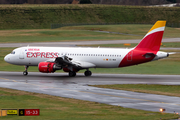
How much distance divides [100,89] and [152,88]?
5339mm

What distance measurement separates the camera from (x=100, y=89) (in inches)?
1364

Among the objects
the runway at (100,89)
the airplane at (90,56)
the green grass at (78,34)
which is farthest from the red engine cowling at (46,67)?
the green grass at (78,34)

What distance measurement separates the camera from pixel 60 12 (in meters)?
169

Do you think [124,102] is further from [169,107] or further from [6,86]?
[6,86]

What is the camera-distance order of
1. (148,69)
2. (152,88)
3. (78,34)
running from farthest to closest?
(78,34)
(148,69)
(152,88)

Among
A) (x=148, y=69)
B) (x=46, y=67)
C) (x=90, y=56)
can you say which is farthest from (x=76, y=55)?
(x=148, y=69)

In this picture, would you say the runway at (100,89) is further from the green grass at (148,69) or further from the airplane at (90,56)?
the green grass at (148,69)

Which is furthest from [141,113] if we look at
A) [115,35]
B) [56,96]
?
[115,35]

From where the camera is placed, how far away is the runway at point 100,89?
90.5 ft

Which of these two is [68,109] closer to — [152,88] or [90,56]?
[152,88]

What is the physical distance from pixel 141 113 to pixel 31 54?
85.7 feet

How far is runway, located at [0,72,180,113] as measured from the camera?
27.6 metres

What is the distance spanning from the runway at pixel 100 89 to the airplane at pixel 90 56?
1616mm

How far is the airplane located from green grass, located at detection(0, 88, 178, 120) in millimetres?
13482
